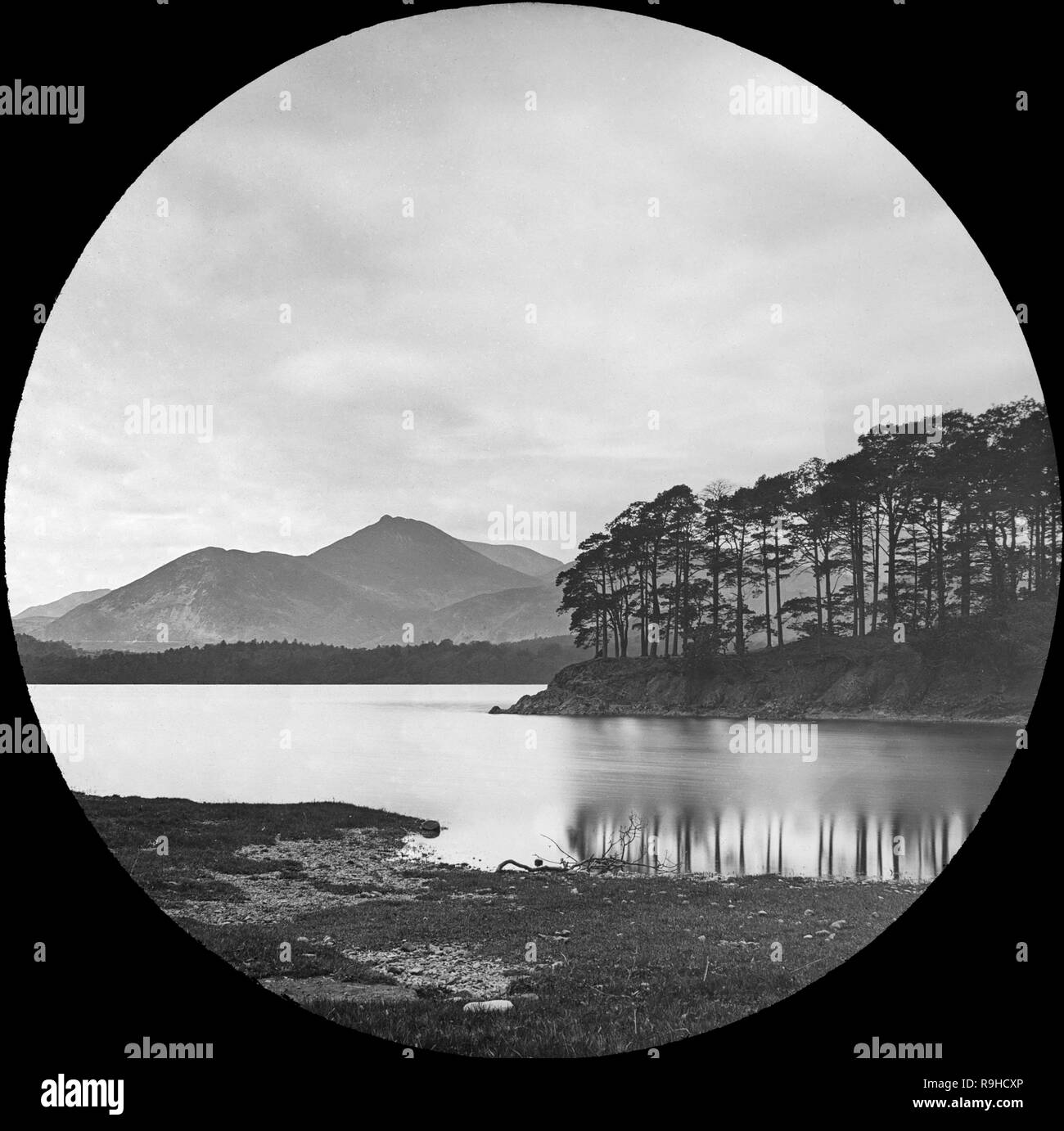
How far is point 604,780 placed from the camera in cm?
3797

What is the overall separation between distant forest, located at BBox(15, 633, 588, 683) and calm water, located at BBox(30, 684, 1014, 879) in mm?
46341

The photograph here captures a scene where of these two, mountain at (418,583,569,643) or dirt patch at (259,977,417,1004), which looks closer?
dirt patch at (259,977,417,1004)

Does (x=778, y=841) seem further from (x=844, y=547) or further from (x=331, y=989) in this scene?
(x=844, y=547)

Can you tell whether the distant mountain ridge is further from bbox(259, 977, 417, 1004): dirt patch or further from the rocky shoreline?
bbox(259, 977, 417, 1004): dirt patch

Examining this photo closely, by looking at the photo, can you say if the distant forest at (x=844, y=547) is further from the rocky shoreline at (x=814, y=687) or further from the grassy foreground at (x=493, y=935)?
the grassy foreground at (x=493, y=935)

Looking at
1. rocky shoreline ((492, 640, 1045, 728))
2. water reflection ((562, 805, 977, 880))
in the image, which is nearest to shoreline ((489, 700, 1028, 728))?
rocky shoreline ((492, 640, 1045, 728))

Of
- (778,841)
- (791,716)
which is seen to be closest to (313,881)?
(778,841)

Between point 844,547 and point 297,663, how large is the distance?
10390 cm

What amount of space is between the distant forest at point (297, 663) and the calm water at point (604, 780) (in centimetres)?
4634

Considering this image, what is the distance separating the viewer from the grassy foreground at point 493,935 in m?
6.99

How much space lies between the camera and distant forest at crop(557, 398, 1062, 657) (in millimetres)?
58719

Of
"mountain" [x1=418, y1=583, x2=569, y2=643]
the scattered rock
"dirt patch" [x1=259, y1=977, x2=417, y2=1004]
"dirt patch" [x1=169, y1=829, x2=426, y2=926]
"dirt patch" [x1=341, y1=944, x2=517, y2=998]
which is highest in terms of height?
"mountain" [x1=418, y1=583, x2=569, y2=643]

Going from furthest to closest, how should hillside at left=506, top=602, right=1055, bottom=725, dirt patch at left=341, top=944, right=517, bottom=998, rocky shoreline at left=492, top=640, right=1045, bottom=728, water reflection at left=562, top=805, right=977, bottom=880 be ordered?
hillside at left=506, top=602, right=1055, bottom=725
rocky shoreline at left=492, top=640, right=1045, bottom=728
water reflection at left=562, top=805, right=977, bottom=880
dirt patch at left=341, top=944, right=517, bottom=998
